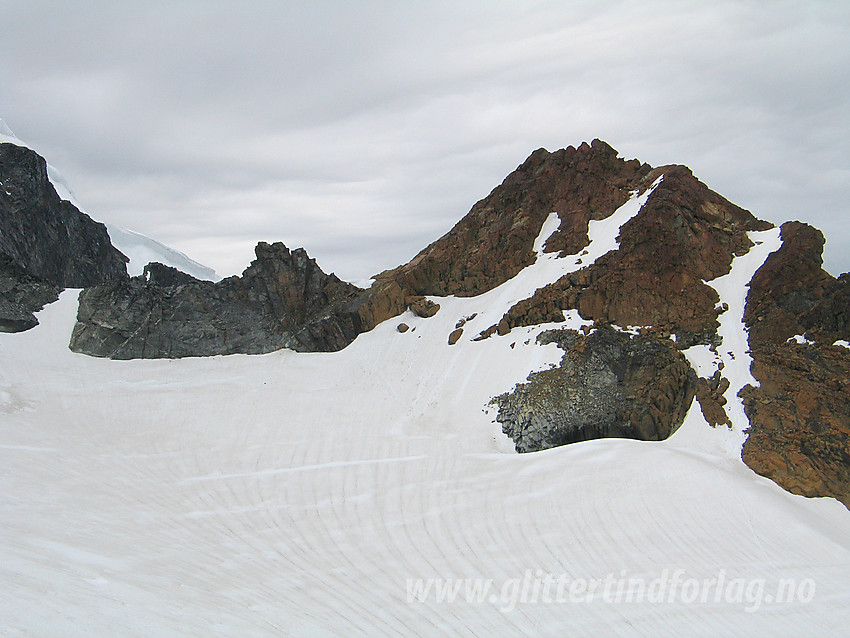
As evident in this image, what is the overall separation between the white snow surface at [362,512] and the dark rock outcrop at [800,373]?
0.59m

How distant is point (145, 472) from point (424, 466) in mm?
8345

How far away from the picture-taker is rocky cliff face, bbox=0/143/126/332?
26656 millimetres

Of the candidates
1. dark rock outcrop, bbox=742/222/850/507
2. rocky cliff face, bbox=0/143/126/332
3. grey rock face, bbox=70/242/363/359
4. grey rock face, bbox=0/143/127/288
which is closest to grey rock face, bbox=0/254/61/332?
rocky cliff face, bbox=0/143/126/332

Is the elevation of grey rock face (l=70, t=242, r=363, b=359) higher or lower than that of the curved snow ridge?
lower

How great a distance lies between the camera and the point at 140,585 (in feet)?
22.8

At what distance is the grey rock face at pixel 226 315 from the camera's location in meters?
25.9

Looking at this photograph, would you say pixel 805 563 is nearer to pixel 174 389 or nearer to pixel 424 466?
pixel 424 466

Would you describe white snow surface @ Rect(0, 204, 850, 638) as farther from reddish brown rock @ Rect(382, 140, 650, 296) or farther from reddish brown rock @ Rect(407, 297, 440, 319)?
reddish brown rock @ Rect(382, 140, 650, 296)

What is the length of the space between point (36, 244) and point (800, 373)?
47416 millimetres

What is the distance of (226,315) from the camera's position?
91.2ft

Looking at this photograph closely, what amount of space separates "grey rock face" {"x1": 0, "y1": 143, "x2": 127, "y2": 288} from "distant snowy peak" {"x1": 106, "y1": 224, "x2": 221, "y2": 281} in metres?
15.3

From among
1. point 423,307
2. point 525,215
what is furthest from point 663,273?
point 423,307

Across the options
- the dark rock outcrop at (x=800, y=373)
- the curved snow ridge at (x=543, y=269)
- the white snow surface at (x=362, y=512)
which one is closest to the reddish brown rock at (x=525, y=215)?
the curved snow ridge at (x=543, y=269)

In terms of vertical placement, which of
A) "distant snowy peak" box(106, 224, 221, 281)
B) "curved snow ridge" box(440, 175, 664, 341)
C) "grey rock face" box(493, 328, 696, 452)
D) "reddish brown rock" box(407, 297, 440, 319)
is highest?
"distant snowy peak" box(106, 224, 221, 281)
